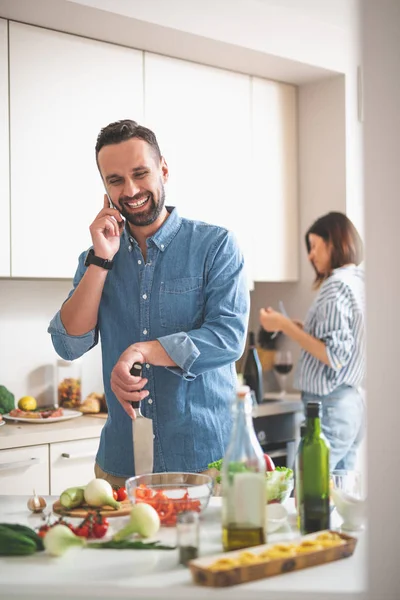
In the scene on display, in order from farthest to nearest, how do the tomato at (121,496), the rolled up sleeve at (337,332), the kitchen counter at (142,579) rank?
the rolled up sleeve at (337,332) < the tomato at (121,496) < the kitchen counter at (142,579)

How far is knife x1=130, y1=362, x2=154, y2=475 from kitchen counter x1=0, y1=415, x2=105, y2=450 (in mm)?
1000

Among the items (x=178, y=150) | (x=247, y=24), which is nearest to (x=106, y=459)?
(x=178, y=150)

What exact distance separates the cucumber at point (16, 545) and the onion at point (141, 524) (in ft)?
→ 0.46

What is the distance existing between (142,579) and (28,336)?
2.24 m

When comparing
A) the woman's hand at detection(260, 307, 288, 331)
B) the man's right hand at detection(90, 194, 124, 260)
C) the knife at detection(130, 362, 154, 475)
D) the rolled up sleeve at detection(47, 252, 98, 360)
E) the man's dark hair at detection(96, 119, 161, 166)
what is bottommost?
the knife at detection(130, 362, 154, 475)

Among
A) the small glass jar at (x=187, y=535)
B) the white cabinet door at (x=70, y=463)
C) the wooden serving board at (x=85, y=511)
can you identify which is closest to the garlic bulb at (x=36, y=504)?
the wooden serving board at (x=85, y=511)

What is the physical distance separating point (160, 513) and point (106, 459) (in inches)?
27.9

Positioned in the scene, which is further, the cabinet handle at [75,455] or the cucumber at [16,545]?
the cabinet handle at [75,455]

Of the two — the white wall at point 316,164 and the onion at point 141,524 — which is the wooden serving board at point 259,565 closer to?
the onion at point 141,524

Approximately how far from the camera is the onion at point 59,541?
122 cm

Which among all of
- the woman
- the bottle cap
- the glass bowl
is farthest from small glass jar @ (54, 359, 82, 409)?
the bottle cap

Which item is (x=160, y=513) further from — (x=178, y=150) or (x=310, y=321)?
(x=178, y=150)

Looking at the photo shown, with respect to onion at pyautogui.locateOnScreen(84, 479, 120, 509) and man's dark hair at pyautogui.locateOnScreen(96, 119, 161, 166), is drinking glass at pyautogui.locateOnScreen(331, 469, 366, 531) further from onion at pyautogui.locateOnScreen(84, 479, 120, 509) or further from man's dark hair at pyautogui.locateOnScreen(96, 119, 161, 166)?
man's dark hair at pyautogui.locateOnScreen(96, 119, 161, 166)

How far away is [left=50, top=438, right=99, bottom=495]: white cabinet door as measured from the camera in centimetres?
274
